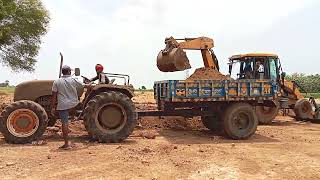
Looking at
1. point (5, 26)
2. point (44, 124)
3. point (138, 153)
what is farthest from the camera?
point (5, 26)

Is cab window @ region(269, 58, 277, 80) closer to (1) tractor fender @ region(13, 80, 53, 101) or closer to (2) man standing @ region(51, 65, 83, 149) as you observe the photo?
(1) tractor fender @ region(13, 80, 53, 101)

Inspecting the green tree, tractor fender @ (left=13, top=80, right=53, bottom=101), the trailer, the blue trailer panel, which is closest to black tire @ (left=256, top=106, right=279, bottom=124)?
the trailer

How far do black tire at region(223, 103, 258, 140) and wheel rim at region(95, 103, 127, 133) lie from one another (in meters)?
3.01

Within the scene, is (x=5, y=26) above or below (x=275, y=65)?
above

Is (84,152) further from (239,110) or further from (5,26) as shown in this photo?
(5,26)

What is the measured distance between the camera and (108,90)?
11.1m

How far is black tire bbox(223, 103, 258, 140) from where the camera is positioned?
12086 mm

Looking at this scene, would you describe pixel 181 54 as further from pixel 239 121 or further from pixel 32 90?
pixel 32 90

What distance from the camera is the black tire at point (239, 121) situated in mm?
12086

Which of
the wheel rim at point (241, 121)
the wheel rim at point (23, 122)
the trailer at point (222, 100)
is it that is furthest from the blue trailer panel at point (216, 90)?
the wheel rim at point (23, 122)

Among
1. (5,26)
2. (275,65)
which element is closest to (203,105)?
(275,65)

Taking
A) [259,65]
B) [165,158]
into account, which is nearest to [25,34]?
[259,65]

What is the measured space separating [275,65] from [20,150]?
1018cm

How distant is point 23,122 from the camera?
1021cm
